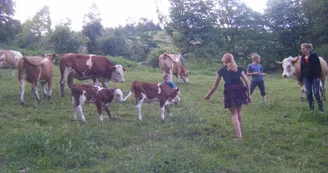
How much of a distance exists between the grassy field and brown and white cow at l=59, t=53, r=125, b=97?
1.68m

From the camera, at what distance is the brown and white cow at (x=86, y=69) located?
13070 millimetres

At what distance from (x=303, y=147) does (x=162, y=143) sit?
317 centimetres

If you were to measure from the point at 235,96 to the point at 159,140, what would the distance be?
2010 millimetres

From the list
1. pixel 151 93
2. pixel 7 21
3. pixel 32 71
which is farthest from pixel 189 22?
pixel 151 93

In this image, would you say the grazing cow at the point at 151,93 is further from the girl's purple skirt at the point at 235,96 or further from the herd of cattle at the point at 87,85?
the girl's purple skirt at the point at 235,96

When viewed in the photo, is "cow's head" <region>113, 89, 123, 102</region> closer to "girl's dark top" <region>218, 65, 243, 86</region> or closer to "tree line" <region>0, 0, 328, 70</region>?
"girl's dark top" <region>218, 65, 243, 86</region>

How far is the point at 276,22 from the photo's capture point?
123ft

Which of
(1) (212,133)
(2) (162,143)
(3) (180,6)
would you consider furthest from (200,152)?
(3) (180,6)

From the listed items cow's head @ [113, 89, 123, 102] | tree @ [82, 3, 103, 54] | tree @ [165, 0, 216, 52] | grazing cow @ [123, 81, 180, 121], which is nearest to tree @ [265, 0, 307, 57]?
tree @ [165, 0, 216, 52]

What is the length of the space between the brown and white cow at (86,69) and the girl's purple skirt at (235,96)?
6303mm

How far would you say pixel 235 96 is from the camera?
25.6 ft

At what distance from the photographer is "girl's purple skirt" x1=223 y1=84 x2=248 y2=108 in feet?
25.6

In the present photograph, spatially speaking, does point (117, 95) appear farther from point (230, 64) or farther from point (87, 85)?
point (230, 64)

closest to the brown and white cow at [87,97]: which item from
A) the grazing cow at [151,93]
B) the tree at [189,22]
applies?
the grazing cow at [151,93]
